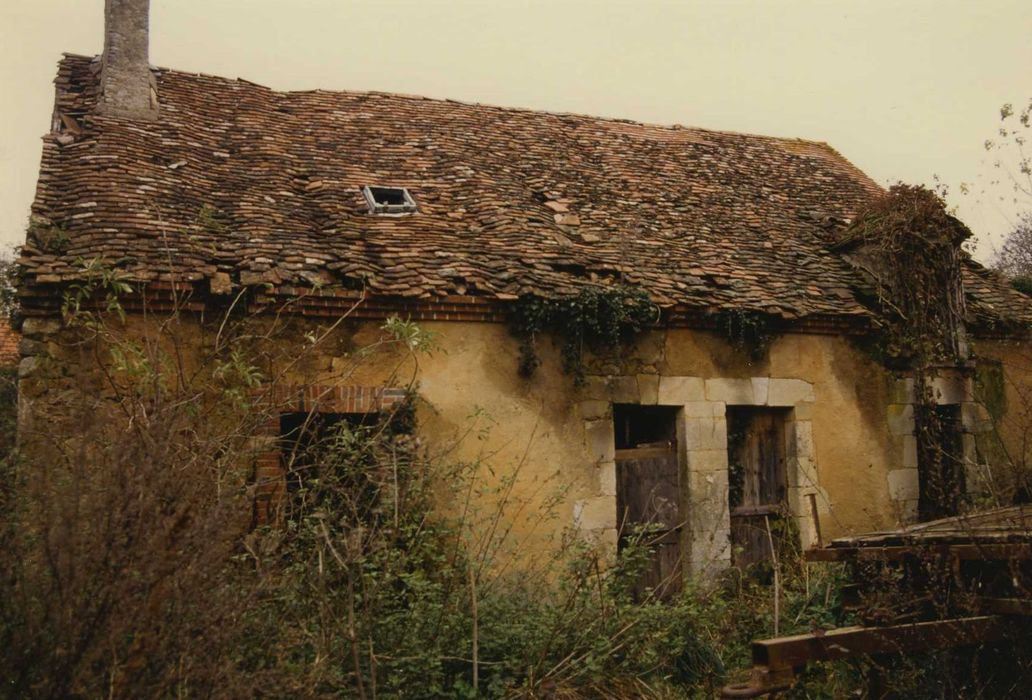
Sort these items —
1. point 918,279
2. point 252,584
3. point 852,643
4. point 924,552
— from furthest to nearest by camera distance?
point 918,279 < point 924,552 < point 852,643 < point 252,584

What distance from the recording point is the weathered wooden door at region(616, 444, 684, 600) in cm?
888

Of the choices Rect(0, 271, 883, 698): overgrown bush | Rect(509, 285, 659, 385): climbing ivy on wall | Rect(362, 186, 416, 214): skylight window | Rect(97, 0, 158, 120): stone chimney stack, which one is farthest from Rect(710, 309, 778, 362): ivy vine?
Rect(97, 0, 158, 120): stone chimney stack

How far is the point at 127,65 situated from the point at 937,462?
981cm

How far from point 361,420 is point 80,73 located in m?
6.05

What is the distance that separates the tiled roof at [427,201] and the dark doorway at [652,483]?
4.42 ft

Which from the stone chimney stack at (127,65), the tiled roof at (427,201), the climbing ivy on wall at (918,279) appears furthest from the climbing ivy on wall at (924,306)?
the stone chimney stack at (127,65)

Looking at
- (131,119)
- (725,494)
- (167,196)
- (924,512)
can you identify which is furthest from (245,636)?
(924,512)

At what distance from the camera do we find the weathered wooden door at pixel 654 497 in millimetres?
8883

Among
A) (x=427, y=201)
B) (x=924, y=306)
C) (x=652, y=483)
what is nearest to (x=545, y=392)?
(x=652, y=483)

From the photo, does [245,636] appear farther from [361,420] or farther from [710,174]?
[710,174]

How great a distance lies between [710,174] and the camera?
1219 cm

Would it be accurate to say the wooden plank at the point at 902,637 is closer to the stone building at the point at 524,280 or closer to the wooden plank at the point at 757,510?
the stone building at the point at 524,280

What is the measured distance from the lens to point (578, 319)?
8.24 meters

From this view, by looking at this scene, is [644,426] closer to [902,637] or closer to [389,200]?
[389,200]
